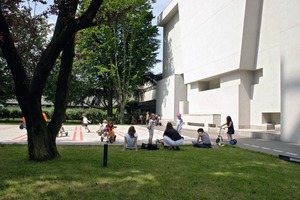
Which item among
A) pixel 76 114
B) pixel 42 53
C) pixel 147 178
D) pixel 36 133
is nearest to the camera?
pixel 147 178

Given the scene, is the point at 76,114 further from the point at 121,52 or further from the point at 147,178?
the point at 147,178

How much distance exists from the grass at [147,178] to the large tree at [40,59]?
0.66 meters

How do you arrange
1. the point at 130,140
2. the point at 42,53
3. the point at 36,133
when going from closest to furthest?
the point at 36,133, the point at 42,53, the point at 130,140

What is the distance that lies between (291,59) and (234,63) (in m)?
8.22

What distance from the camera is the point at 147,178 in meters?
7.52

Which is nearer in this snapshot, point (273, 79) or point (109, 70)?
point (273, 79)

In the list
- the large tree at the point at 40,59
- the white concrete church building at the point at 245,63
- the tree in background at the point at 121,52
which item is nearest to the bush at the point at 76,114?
the tree in background at the point at 121,52

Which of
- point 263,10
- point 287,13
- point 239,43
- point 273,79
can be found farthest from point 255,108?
point 287,13

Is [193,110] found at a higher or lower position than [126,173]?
higher

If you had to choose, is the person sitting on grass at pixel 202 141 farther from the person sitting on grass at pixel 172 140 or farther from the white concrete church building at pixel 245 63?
the white concrete church building at pixel 245 63

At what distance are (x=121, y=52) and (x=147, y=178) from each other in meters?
36.5

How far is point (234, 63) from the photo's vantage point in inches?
968

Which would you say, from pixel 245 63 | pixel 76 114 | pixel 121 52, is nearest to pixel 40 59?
pixel 245 63

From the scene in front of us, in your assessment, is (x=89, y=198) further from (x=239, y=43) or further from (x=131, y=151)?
(x=239, y=43)
